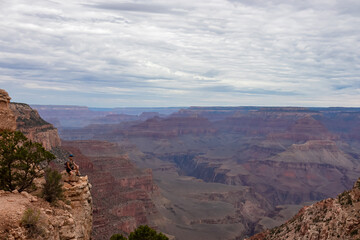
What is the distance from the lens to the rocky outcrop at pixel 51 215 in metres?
13.6

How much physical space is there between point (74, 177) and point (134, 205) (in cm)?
5849

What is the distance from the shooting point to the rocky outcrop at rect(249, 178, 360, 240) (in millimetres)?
25000

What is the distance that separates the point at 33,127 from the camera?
6838 centimetres

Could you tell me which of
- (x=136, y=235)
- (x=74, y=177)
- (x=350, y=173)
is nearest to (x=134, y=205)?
(x=136, y=235)

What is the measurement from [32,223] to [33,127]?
6050 cm

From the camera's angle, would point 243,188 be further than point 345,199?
Yes

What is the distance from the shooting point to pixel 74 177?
64.4 feet

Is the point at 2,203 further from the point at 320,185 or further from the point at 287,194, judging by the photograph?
the point at 320,185

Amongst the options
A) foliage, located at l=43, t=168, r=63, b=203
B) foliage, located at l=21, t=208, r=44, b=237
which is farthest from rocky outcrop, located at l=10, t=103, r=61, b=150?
foliage, located at l=21, t=208, r=44, b=237

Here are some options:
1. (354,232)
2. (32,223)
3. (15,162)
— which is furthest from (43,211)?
(354,232)

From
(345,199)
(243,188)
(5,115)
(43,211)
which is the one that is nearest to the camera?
(43,211)

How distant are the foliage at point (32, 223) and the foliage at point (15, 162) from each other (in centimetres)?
446

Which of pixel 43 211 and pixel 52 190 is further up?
pixel 52 190

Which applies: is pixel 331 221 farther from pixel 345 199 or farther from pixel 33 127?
pixel 33 127
